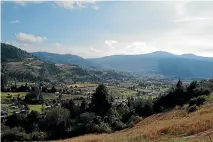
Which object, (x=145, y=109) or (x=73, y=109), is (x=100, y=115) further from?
(x=73, y=109)

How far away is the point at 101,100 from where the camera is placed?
5956 centimetres

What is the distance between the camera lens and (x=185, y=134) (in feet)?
62.7

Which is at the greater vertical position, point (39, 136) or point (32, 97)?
point (32, 97)

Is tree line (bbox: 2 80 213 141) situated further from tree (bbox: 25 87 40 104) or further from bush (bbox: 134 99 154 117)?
tree (bbox: 25 87 40 104)

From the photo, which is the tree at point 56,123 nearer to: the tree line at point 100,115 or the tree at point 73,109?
the tree line at point 100,115

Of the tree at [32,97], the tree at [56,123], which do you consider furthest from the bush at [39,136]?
the tree at [32,97]

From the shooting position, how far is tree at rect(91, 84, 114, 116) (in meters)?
58.6

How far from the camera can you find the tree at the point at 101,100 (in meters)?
58.6

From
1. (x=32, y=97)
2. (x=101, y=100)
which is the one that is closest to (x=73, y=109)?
(x=101, y=100)

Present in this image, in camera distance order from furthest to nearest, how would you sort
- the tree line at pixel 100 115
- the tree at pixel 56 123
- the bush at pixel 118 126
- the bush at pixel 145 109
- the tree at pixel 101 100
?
1. the tree at pixel 101 100
2. the tree at pixel 56 123
3. the bush at pixel 145 109
4. the tree line at pixel 100 115
5. the bush at pixel 118 126

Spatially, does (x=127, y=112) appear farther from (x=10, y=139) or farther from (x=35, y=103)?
(x=35, y=103)

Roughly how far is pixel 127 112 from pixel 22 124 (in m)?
27.8

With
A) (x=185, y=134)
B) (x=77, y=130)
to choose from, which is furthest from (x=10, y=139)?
(x=185, y=134)

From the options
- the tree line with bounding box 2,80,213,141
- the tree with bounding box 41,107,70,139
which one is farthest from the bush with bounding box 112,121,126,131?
the tree with bounding box 41,107,70,139
